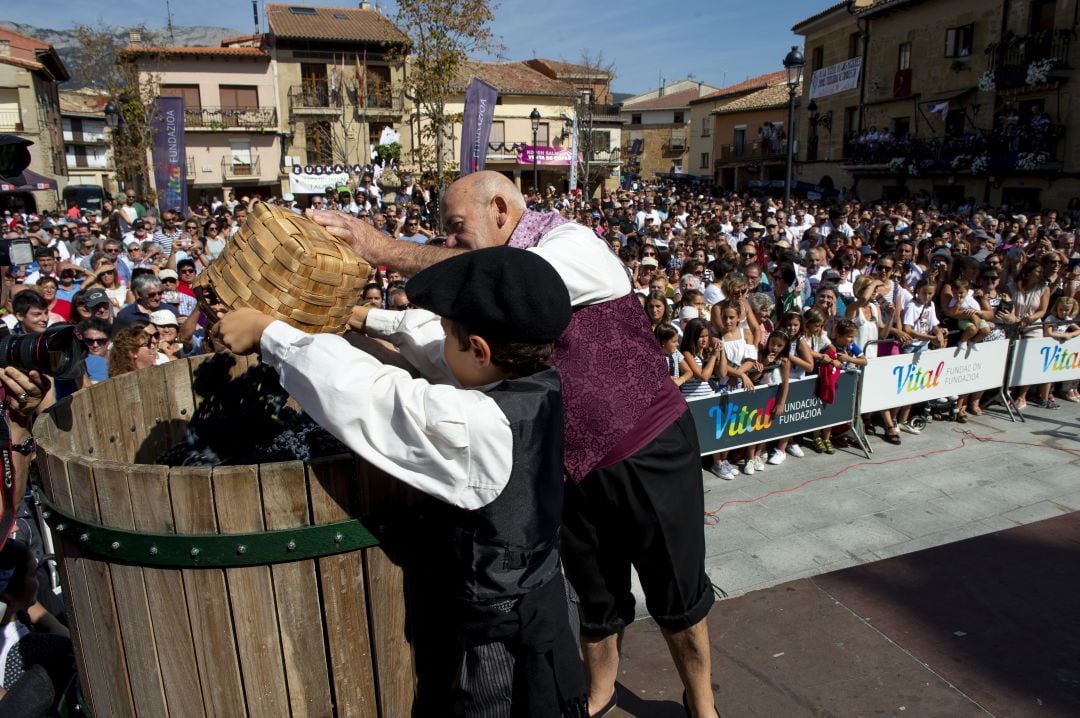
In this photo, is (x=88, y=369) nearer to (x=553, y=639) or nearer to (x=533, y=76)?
(x=553, y=639)

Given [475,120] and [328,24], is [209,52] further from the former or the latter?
[475,120]

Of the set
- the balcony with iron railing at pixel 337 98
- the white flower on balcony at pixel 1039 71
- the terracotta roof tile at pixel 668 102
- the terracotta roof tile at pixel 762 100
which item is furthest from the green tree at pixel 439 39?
the terracotta roof tile at pixel 668 102

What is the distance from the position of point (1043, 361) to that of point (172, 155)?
48.9ft

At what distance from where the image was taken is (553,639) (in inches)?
75.9

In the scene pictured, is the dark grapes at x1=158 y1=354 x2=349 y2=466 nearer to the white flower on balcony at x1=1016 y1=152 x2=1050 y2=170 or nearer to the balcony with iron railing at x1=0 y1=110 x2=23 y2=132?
the white flower on balcony at x1=1016 y1=152 x2=1050 y2=170

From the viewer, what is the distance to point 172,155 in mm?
14867

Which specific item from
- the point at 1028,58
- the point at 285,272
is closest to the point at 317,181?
the point at 1028,58

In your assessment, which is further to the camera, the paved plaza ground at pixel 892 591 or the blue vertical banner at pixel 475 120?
the blue vertical banner at pixel 475 120

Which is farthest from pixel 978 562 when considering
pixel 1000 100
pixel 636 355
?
pixel 1000 100

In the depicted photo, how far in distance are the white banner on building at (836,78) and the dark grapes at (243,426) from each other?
35869 millimetres

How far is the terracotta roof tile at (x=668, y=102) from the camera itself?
65.7 meters

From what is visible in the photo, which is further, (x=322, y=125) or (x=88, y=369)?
(x=322, y=125)

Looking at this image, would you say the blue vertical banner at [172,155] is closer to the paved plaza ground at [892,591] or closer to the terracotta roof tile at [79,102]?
the paved plaza ground at [892,591]

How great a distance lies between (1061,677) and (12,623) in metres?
4.46
